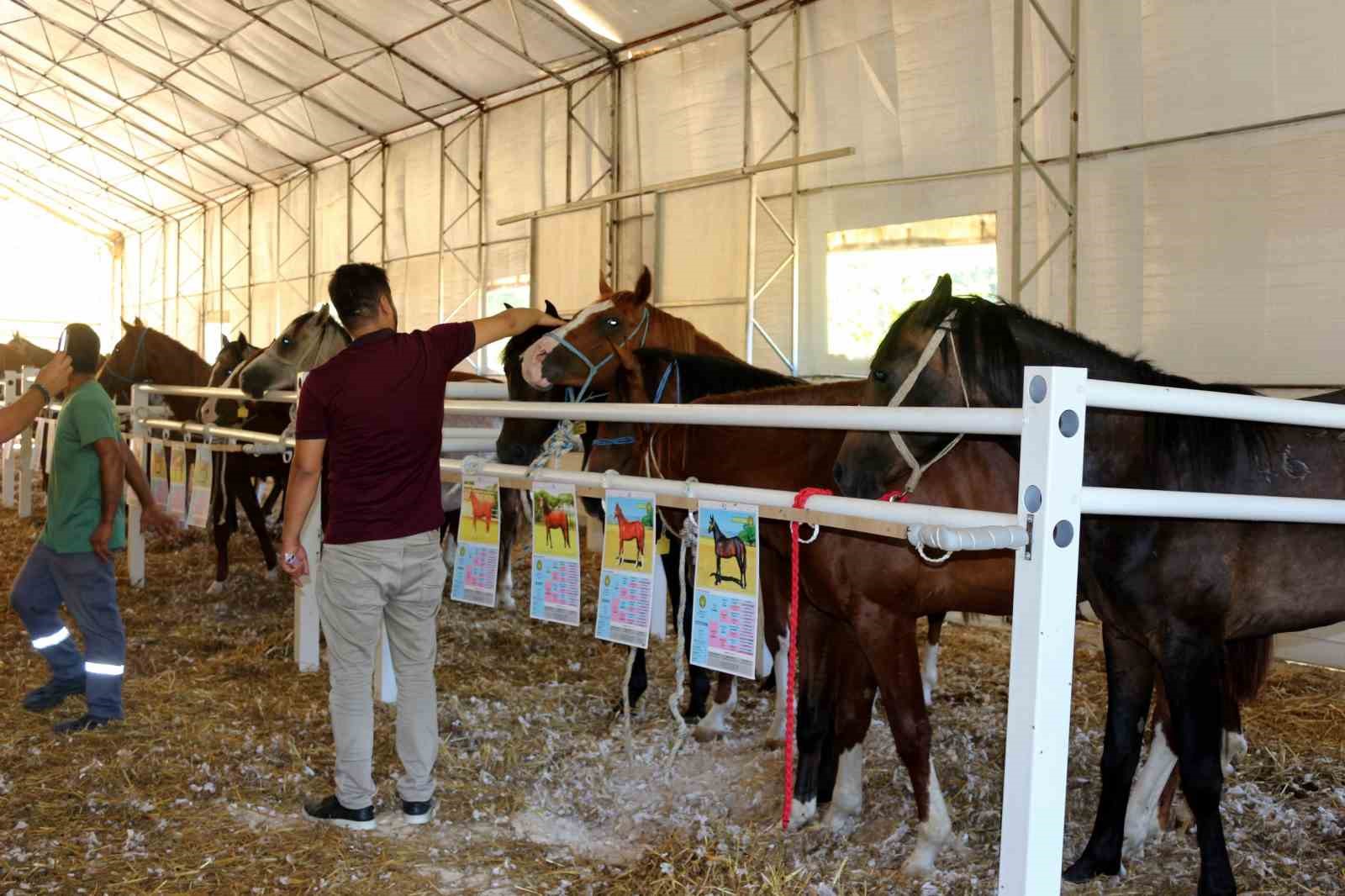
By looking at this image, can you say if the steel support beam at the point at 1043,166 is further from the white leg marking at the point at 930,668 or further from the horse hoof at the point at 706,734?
the horse hoof at the point at 706,734

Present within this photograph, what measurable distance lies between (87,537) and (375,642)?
6.13 ft

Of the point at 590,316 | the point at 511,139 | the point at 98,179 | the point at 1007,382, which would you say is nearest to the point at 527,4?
the point at 511,139

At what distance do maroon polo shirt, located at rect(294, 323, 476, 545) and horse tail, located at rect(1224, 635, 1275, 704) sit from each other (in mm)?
2919

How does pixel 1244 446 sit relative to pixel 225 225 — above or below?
below

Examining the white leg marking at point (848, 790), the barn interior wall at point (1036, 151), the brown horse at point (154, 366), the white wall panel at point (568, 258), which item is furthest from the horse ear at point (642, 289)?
the white wall panel at point (568, 258)

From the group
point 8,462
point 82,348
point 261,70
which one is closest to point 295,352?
point 82,348

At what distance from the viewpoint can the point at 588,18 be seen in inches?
477

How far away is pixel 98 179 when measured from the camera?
2566 centimetres

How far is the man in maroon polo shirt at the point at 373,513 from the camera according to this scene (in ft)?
10.7

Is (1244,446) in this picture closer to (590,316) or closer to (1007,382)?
(1007,382)

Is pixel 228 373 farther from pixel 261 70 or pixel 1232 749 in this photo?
pixel 261 70

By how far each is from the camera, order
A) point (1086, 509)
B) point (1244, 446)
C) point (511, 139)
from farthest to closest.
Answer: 1. point (511, 139)
2. point (1244, 446)
3. point (1086, 509)

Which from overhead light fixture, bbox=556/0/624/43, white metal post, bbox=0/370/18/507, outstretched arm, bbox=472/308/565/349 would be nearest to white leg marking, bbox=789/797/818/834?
outstretched arm, bbox=472/308/565/349

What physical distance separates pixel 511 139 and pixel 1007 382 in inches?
527
